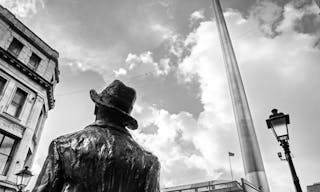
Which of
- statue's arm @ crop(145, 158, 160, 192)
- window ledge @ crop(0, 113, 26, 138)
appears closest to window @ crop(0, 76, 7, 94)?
window ledge @ crop(0, 113, 26, 138)

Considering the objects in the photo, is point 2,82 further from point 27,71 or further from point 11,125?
point 11,125

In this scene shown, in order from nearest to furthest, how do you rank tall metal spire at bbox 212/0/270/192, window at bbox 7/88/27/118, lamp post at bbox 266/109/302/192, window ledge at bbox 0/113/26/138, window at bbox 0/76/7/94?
lamp post at bbox 266/109/302/192
window ledge at bbox 0/113/26/138
window at bbox 0/76/7/94
window at bbox 7/88/27/118
tall metal spire at bbox 212/0/270/192

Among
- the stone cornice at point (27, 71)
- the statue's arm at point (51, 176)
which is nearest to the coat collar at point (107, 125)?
the statue's arm at point (51, 176)

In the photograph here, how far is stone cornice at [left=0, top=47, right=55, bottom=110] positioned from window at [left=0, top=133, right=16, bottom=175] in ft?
14.9

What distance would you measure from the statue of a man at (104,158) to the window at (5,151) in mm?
14219

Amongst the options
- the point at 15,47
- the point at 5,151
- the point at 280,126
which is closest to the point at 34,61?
the point at 15,47

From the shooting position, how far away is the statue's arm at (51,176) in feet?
4.04

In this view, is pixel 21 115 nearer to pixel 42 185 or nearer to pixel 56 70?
pixel 56 70

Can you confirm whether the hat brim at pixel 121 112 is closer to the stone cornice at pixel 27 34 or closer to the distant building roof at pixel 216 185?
the distant building roof at pixel 216 185

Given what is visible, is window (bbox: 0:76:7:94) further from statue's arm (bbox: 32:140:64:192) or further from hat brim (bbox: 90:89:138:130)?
statue's arm (bbox: 32:140:64:192)

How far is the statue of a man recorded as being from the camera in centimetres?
130

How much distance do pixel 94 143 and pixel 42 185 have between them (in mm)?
360

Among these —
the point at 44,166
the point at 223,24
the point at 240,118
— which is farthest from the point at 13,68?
the point at 223,24

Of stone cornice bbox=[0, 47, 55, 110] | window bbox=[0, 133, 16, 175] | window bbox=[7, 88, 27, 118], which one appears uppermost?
stone cornice bbox=[0, 47, 55, 110]
